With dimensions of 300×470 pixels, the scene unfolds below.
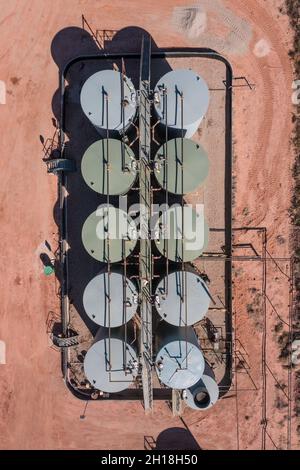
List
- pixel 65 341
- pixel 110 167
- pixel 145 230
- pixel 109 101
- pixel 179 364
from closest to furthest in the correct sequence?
pixel 179 364, pixel 109 101, pixel 110 167, pixel 145 230, pixel 65 341

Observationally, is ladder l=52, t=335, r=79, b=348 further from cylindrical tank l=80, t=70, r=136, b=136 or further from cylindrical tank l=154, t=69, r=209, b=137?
cylindrical tank l=154, t=69, r=209, b=137

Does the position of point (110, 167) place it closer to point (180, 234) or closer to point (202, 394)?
point (180, 234)

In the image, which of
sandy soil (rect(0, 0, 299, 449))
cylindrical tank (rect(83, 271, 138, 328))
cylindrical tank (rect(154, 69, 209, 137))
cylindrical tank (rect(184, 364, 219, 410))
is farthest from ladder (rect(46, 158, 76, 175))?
cylindrical tank (rect(184, 364, 219, 410))

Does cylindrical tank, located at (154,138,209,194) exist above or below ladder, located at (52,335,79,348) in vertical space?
above

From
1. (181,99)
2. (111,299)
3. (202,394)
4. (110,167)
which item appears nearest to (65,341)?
(111,299)

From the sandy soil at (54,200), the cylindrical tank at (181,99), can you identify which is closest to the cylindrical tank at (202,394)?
the sandy soil at (54,200)

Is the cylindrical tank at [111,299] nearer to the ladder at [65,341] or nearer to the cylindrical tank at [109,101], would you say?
the ladder at [65,341]
